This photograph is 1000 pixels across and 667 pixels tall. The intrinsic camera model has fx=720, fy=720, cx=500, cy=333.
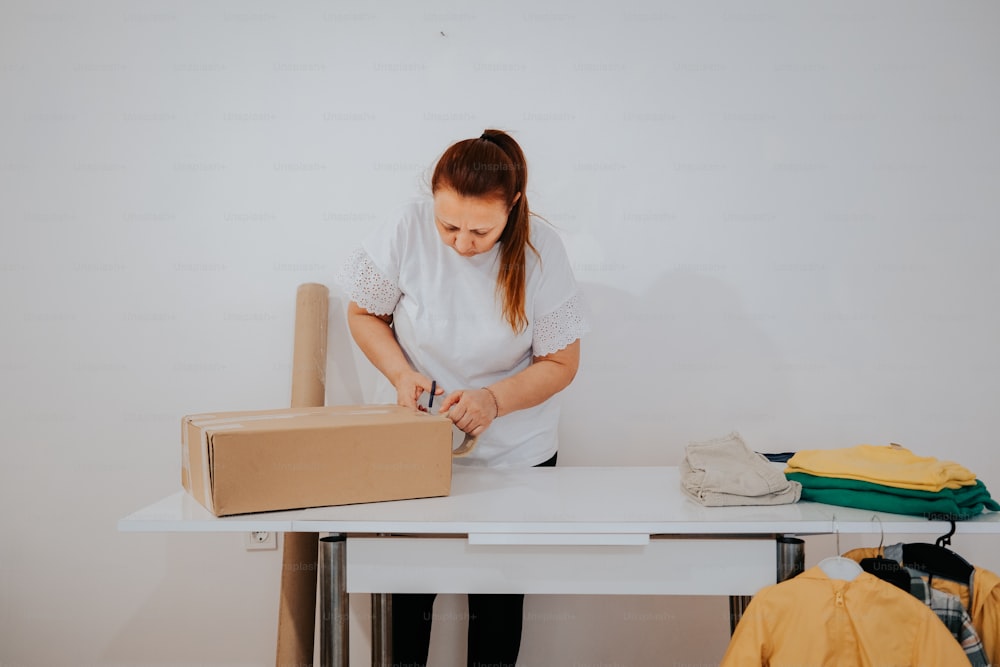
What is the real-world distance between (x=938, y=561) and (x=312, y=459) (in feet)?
3.73

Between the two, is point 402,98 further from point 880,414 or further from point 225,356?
point 880,414

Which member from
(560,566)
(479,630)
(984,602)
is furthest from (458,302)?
(984,602)

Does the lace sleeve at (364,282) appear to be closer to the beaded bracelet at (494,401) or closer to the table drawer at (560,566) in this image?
the beaded bracelet at (494,401)

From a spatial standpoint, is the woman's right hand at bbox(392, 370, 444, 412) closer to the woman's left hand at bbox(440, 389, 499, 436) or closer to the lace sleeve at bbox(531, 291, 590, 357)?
the woman's left hand at bbox(440, 389, 499, 436)

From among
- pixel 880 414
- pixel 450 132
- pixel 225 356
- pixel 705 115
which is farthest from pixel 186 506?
pixel 880 414

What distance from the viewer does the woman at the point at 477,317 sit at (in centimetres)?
157

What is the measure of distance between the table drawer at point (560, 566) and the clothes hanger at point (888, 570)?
0.19 m

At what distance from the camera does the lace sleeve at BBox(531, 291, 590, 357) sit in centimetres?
164

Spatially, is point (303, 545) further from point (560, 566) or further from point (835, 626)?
point (835, 626)

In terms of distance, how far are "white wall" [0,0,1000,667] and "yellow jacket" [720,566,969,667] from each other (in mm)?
919

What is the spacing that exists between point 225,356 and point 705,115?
1.56 m

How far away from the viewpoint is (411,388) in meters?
1.49

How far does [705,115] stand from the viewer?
6.91 feet

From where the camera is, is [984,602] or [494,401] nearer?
[984,602]
